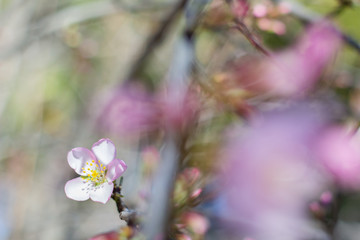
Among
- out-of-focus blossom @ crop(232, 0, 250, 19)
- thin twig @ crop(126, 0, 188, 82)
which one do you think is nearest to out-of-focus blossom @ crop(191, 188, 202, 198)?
out-of-focus blossom @ crop(232, 0, 250, 19)

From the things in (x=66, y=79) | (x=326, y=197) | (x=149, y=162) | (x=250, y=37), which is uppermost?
(x=250, y=37)

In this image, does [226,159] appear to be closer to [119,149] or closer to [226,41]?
[226,41]

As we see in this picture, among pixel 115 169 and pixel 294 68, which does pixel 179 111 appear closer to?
pixel 115 169

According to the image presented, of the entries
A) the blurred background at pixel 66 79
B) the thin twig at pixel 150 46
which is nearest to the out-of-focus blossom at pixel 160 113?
the blurred background at pixel 66 79

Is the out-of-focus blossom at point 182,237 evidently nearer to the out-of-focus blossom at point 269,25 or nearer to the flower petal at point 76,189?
the flower petal at point 76,189

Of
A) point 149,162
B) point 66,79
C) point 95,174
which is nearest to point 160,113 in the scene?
point 149,162

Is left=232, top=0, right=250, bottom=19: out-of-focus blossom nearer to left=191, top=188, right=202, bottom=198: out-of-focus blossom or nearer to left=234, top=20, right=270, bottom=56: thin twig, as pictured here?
left=234, top=20, right=270, bottom=56: thin twig
